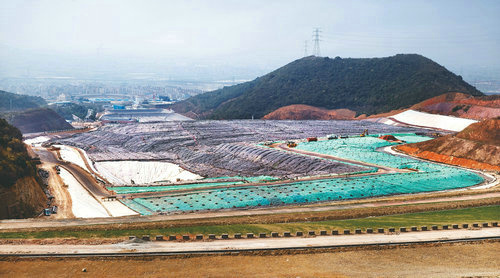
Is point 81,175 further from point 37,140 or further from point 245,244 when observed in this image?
point 37,140

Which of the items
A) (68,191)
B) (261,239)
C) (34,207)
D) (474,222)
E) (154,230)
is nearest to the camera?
(261,239)

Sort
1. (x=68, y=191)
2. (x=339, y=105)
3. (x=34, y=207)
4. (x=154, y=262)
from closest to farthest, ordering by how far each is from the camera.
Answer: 1. (x=154, y=262)
2. (x=34, y=207)
3. (x=68, y=191)
4. (x=339, y=105)

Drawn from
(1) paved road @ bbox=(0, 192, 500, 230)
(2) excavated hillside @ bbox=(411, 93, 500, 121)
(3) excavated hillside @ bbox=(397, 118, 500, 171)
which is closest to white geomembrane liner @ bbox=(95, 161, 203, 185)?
(1) paved road @ bbox=(0, 192, 500, 230)

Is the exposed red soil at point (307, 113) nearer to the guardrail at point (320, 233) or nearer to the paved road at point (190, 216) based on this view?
the paved road at point (190, 216)

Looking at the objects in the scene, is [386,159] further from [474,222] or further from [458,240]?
[458,240]

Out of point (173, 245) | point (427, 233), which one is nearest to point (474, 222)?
point (427, 233)

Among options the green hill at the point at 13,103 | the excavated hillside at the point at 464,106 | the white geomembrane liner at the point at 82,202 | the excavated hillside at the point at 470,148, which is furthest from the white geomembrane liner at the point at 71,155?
the excavated hillside at the point at 464,106
